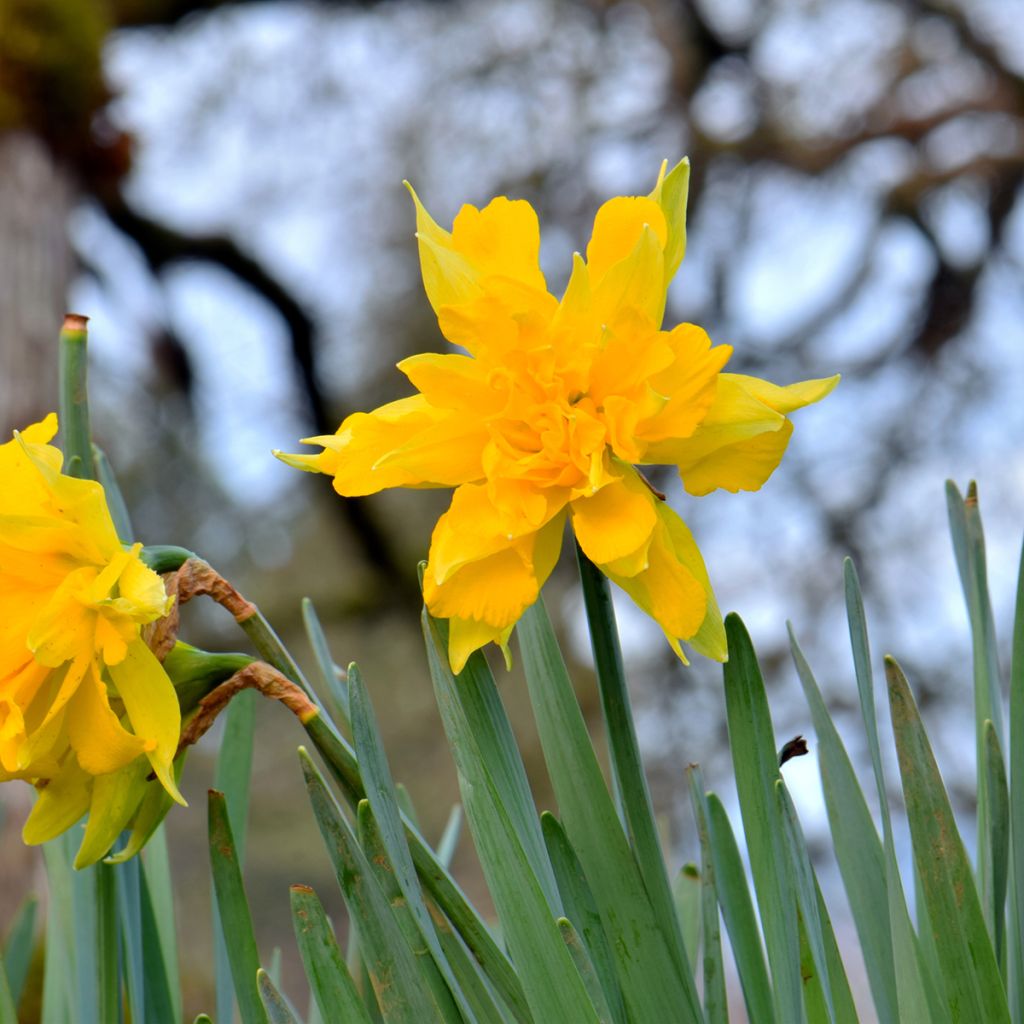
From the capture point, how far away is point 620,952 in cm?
43

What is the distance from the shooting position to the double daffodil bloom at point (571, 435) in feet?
1.23

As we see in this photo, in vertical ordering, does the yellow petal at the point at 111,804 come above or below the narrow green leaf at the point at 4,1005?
above

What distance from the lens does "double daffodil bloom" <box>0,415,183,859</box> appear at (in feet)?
1.26

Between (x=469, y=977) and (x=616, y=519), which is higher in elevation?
(x=616, y=519)

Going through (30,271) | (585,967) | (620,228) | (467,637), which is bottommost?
(585,967)

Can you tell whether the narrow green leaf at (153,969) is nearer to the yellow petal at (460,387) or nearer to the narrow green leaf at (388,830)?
the narrow green leaf at (388,830)

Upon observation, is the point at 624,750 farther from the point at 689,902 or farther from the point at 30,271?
the point at 30,271

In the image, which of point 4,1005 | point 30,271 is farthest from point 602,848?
point 30,271

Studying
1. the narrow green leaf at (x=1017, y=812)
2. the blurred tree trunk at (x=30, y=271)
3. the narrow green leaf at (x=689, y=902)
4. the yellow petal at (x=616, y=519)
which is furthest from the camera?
the blurred tree trunk at (x=30, y=271)

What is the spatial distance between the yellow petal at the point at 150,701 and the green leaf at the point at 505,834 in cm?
9

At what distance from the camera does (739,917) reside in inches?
19.8

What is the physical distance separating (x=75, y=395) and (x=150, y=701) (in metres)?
0.18

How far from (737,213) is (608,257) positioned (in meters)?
3.71

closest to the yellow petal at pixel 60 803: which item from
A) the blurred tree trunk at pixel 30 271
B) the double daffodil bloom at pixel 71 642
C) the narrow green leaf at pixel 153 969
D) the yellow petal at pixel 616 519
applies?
the double daffodil bloom at pixel 71 642
